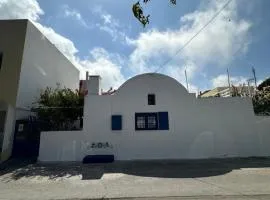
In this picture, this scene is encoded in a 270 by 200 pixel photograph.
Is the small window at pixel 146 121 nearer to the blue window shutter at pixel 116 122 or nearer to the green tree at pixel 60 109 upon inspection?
the blue window shutter at pixel 116 122

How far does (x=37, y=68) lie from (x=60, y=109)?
4.43 m

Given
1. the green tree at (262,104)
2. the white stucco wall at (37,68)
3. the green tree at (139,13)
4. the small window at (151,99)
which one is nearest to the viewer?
the green tree at (139,13)

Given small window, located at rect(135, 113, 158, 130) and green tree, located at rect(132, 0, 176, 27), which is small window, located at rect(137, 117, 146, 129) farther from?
green tree, located at rect(132, 0, 176, 27)

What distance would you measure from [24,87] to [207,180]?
1306cm

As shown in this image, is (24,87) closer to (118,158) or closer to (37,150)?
(37,150)

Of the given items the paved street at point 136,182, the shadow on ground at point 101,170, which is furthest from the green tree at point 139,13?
the shadow on ground at point 101,170

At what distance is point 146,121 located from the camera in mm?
15156

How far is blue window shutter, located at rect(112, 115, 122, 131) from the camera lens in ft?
48.9

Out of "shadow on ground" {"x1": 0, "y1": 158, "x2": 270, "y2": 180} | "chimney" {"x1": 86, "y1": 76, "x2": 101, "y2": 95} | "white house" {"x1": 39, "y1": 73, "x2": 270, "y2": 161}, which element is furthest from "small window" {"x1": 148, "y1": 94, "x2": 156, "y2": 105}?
"shadow on ground" {"x1": 0, "y1": 158, "x2": 270, "y2": 180}

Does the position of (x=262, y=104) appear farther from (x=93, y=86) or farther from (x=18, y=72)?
(x=18, y=72)

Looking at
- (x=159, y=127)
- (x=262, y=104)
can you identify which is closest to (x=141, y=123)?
(x=159, y=127)

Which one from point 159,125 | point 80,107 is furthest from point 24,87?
point 159,125

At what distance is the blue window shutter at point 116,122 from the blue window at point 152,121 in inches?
41.2

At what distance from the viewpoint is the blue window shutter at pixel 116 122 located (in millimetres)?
14898
